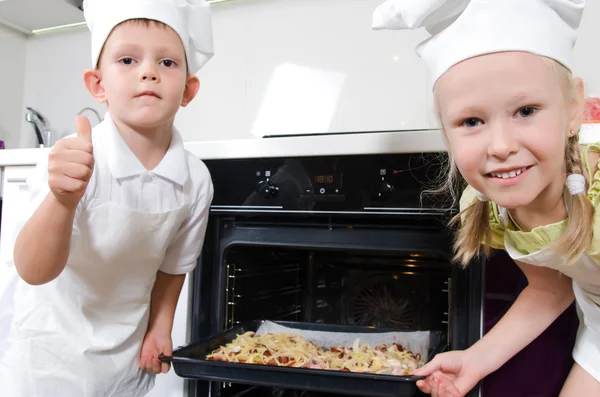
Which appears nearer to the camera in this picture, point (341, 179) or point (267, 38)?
point (341, 179)

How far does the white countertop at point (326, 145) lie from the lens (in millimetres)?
971

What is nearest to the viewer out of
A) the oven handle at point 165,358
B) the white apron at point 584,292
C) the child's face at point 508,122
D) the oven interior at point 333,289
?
the child's face at point 508,122

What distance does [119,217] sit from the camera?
0.90 meters

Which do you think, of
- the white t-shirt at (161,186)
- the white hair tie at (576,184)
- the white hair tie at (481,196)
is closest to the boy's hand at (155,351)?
the white t-shirt at (161,186)

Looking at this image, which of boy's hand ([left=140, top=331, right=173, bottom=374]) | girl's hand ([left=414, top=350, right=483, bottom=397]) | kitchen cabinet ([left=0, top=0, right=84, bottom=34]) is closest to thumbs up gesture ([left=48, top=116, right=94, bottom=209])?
boy's hand ([left=140, top=331, right=173, bottom=374])

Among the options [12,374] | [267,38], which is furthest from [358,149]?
[267,38]

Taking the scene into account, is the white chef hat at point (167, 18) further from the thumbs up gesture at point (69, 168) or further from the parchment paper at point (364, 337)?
the parchment paper at point (364, 337)

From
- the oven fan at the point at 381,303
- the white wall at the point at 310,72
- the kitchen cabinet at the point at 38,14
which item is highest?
the kitchen cabinet at the point at 38,14

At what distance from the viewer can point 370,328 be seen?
1.18 m

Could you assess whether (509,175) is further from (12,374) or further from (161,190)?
(12,374)

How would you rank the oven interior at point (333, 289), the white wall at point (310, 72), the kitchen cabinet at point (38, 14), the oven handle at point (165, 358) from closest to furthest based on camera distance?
the oven handle at point (165, 358)
the oven interior at point (333, 289)
the white wall at point (310, 72)
the kitchen cabinet at point (38, 14)

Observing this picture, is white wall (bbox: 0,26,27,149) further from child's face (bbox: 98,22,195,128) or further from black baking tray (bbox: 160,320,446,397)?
black baking tray (bbox: 160,320,446,397)

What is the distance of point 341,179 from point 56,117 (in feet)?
5.00

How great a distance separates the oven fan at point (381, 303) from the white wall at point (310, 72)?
0.47 m
